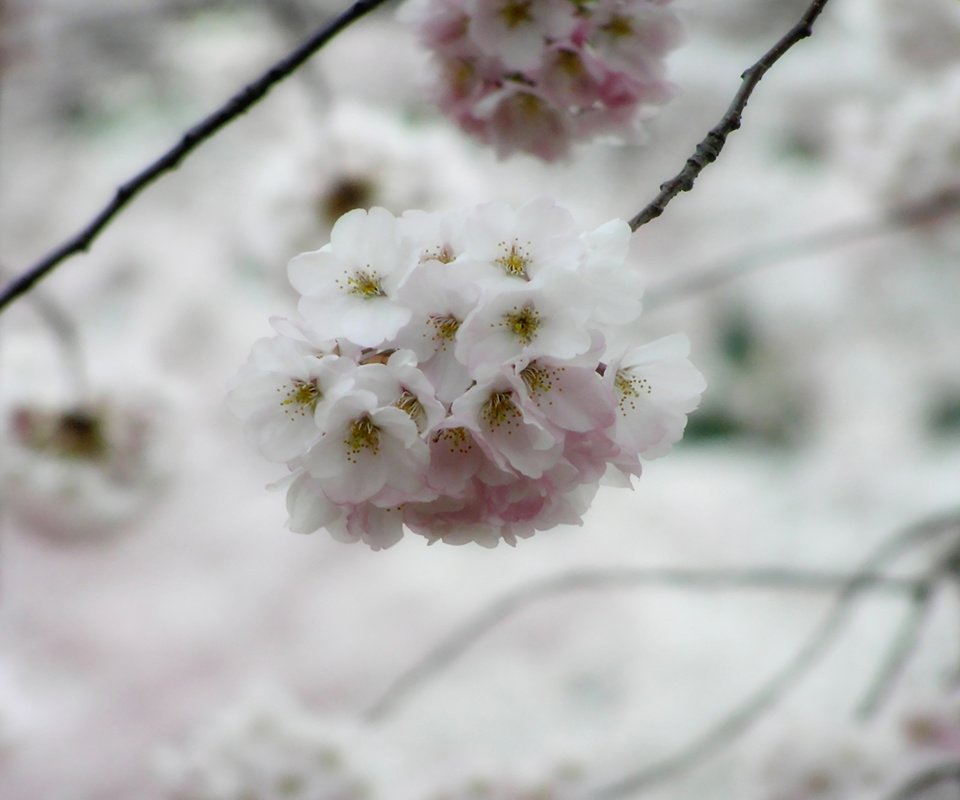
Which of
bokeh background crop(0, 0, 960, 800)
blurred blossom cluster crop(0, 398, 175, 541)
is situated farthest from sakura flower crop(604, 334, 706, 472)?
bokeh background crop(0, 0, 960, 800)

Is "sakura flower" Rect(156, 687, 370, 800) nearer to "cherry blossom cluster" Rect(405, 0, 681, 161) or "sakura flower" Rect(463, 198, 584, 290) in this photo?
"cherry blossom cluster" Rect(405, 0, 681, 161)

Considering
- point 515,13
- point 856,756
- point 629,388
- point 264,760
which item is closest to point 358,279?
point 629,388

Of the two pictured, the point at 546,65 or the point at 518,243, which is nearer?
the point at 518,243

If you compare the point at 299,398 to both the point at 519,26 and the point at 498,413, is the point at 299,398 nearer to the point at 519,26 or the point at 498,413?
the point at 498,413

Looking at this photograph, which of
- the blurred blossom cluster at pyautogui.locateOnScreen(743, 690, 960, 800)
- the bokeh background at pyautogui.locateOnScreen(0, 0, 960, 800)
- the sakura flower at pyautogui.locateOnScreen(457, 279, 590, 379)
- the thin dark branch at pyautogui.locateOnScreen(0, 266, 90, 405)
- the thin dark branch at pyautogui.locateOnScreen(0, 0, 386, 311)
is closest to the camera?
the sakura flower at pyautogui.locateOnScreen(457, 279, 590, 379)

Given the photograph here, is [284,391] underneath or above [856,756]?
underneath

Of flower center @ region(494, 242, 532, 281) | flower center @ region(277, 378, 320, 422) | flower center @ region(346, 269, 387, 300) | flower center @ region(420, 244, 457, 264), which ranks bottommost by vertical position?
flower center @ region(277, 378, 320, 422)
